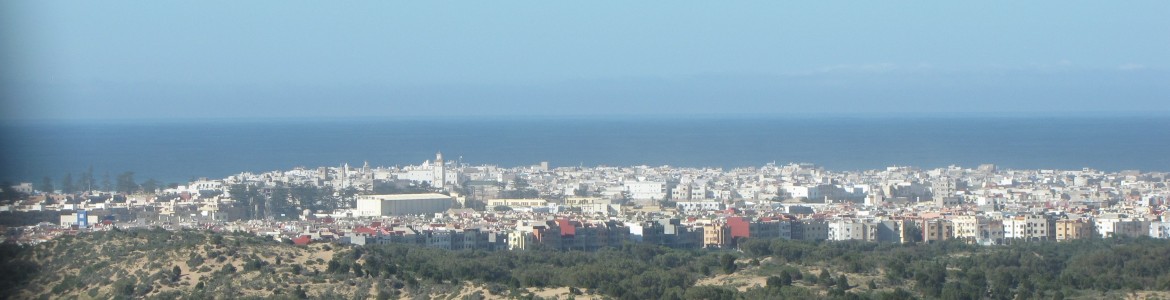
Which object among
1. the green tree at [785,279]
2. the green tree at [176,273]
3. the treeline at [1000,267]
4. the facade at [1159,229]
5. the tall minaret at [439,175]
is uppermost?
the tall minaret at [439,175]

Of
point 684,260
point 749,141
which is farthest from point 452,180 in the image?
point 749,141

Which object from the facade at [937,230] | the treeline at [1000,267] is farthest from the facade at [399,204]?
the treeline at [1000,267]

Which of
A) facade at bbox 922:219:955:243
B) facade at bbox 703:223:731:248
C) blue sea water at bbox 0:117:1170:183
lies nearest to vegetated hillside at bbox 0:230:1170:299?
facade at bbox 703:223:731:248

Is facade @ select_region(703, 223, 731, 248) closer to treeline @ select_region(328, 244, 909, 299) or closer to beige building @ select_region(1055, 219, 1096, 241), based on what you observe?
beige building @ select_region(1055, 219, 1096, 241)

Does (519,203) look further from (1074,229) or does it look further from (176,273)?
(176,273)

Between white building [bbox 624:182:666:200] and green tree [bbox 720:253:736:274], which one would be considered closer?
green tree [bbox 720:253:736:274]

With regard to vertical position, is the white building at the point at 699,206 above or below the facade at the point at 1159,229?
above

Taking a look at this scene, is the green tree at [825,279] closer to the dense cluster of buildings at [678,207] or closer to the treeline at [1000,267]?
the treeline at [1000,267]
